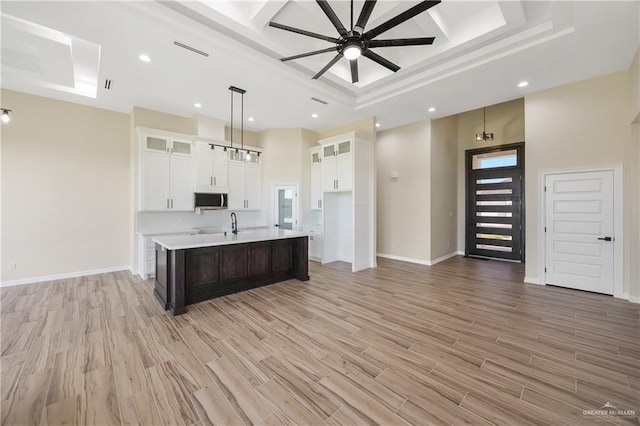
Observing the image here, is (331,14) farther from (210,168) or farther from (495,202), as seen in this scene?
(495,202)

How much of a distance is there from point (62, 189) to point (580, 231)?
9.43 meters

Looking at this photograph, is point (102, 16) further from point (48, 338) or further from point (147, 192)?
point (48, 338)

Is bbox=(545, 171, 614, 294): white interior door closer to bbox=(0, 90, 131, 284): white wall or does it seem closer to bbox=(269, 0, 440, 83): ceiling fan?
bbox=(269, 0, 440, 83): ceiling fan

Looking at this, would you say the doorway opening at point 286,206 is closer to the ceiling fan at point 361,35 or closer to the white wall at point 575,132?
the ceiling fan at point 361,35

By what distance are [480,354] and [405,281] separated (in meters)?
2.32

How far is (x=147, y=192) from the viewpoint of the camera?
16.4 feet

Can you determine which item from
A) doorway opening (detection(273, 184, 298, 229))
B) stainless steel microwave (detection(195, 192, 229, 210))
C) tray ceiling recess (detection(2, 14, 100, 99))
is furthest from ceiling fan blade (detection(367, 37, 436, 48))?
stainless steel microwave (detection(195, 192, 229, 210))

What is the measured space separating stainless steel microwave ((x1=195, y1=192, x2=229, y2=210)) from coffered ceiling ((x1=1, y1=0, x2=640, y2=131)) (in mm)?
1932

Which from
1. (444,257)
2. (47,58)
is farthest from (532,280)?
(47,58)

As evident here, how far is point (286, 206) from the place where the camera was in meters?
6.65

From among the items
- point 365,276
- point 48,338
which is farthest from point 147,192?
point 365,276

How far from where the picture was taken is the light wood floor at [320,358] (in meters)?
1.79

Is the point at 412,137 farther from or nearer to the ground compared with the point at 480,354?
farther from the ground

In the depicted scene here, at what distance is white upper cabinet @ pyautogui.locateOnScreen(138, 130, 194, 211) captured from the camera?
497 centimetres
